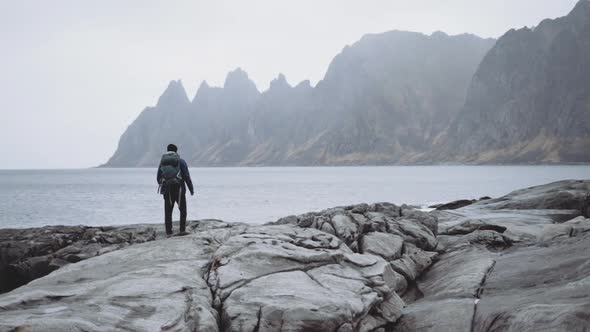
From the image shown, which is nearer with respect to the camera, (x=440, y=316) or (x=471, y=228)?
(x=440, y=316)

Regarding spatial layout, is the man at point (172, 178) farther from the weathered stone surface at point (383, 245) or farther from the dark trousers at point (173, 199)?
the weathered stone surface at point (383, 245)

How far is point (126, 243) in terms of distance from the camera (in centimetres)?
2036

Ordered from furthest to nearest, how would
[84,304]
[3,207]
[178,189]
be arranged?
[3,207] < [178,189] < [84,304]

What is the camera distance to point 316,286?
31.6 feet

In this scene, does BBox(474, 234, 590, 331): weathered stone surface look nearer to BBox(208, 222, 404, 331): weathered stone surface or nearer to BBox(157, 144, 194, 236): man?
BBox(208, 222, 404, 331): weathered stone surface

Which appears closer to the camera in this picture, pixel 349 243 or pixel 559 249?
pixel 559 249

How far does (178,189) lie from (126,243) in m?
7.51

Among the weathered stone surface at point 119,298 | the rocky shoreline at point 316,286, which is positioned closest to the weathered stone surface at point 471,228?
the rocky shoreline at point 316,286

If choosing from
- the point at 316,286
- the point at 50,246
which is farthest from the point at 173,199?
the point at 50,246

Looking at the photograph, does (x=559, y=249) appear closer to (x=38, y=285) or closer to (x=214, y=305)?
(x=214, y=305)

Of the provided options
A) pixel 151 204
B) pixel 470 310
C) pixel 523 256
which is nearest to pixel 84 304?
pixel 470 310

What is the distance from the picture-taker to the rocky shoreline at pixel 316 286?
782 cm

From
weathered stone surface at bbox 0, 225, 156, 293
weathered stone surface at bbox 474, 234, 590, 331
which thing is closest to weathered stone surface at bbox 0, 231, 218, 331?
weathered stone surface at bbox 474, 234, 590, 331

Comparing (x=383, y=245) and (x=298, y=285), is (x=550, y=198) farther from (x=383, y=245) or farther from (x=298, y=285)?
(x=298, y=285)
